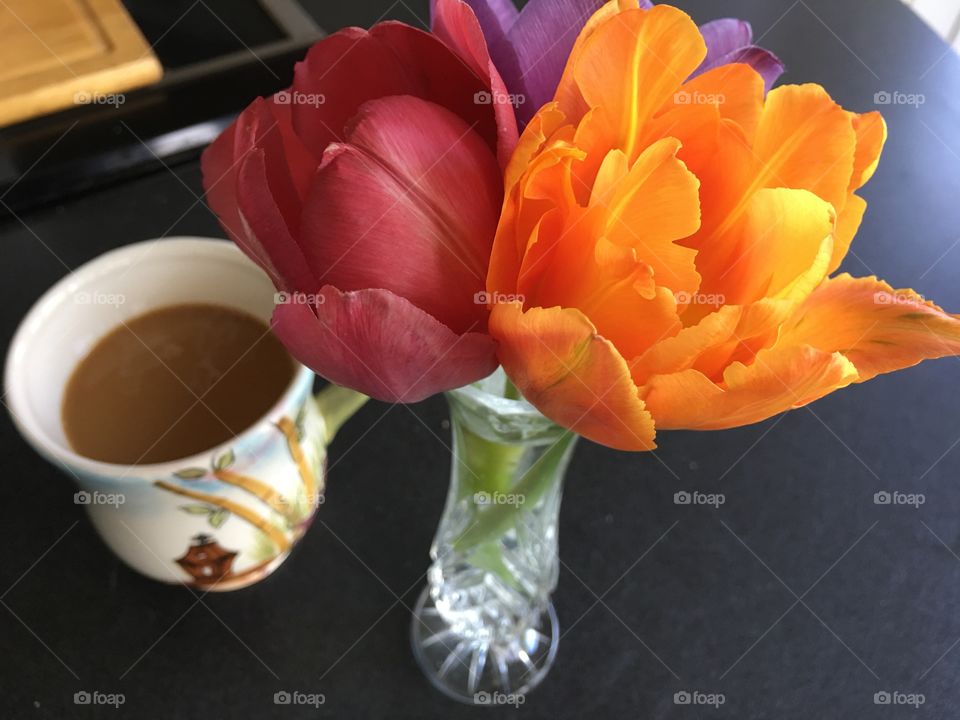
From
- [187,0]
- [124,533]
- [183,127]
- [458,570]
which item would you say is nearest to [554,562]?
[458,570]

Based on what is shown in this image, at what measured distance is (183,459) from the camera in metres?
0.28

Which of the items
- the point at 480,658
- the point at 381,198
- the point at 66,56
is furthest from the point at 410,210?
the point at 66,56

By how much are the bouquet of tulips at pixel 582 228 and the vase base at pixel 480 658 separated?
→ 193 mm

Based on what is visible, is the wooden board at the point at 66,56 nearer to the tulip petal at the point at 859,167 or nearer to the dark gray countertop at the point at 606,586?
the dark gray countertop at the point at 606,586

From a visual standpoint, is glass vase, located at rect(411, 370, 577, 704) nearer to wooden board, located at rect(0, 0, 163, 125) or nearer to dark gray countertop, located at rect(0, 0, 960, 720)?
dark gray countertop, located at rect(0, 0, 960, 720)

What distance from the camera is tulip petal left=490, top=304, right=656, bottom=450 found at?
17 cm

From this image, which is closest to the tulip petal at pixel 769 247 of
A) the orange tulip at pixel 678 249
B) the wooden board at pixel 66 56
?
the orange tulip at pixel 678 249

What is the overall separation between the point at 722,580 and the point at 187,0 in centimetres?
46

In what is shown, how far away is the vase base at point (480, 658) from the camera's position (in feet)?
1.16

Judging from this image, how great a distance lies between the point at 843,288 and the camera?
0.62 ft

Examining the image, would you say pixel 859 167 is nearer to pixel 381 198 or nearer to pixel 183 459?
pixel 381 198

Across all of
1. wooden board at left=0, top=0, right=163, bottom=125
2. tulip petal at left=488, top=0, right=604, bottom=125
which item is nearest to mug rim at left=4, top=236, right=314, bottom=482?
tulip petal at left=488, top=0, right=604, bottom=125

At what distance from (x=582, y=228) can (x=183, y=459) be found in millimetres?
159

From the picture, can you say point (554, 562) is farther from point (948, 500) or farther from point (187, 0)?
point (187, 0)
